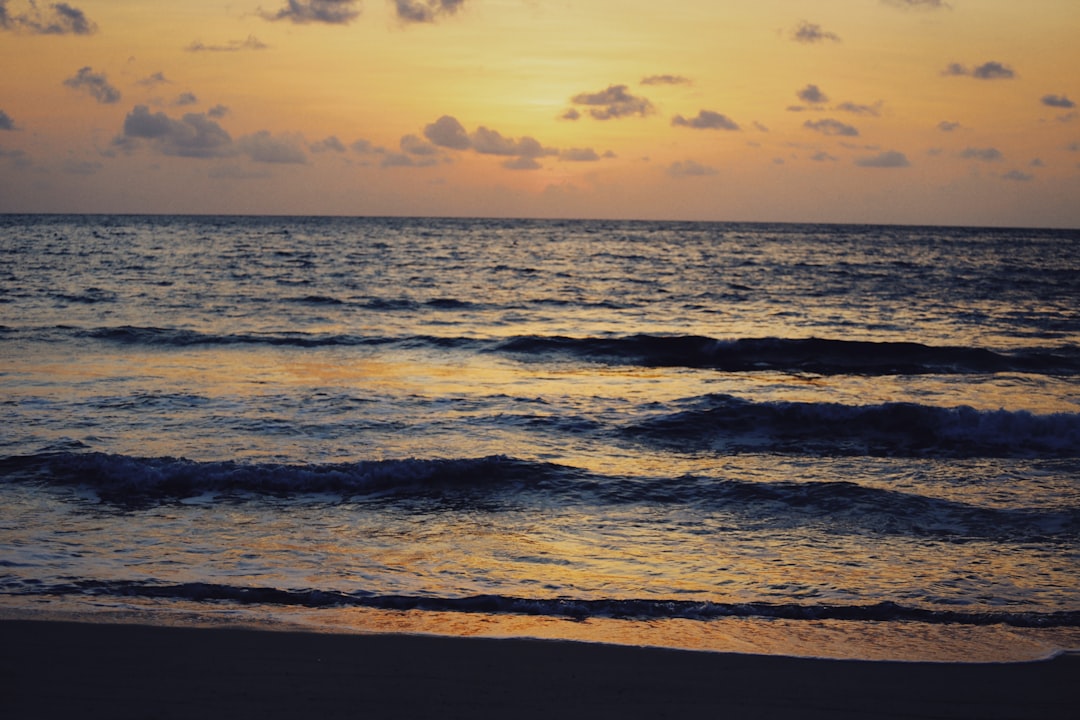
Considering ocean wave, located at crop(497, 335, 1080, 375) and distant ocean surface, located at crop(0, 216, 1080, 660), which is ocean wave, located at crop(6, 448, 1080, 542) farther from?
ocean wave, located at crop(497, 335, 1080, 375)

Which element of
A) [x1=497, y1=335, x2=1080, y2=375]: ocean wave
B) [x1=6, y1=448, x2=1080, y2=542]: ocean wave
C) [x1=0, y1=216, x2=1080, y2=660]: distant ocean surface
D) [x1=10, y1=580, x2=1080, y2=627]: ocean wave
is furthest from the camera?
[x1=497, y1=335, x2=1080, y2=375]: ocean wave

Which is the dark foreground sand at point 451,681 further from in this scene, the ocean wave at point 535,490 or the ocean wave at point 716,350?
the ocean wave at point 716,350

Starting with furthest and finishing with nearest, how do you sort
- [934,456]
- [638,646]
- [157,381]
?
1. [157,381]
2. [934,456]
3. [638,646]

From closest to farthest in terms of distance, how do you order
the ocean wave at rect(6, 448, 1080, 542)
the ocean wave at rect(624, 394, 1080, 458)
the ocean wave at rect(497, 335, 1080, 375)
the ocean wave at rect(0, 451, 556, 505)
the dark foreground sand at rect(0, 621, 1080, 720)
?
the dark foreground sand at rect(0, 621, 1080, 720) → the ocean wave at rect(6, 448, 1080, 542) → the ocean wave at rect(0, 451, 556, 505) → the ocean wave at rect(624, 394, 1080, 458) → the ocean wave at rect(497, 335, 1080, 375)

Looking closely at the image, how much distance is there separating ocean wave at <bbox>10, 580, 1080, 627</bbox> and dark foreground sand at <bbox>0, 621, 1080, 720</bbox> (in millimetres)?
697

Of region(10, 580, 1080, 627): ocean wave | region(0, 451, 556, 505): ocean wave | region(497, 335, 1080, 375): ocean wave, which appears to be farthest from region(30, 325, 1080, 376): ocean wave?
region(10, 580, 1080, 627): ocean wave

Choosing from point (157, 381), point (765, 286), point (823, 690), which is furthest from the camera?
point (765, 286)

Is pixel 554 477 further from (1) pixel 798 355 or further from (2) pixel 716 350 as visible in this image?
(1) pixel 798 355

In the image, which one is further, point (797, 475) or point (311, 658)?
point (797, 475)

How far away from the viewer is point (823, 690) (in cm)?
557

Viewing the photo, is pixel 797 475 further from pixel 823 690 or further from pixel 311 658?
pixel 311 658

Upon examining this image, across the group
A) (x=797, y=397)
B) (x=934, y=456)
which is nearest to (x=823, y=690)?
(x=934, y=456)

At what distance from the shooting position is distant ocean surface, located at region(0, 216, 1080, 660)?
7043 millimetres

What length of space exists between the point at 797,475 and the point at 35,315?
26.0 metres
